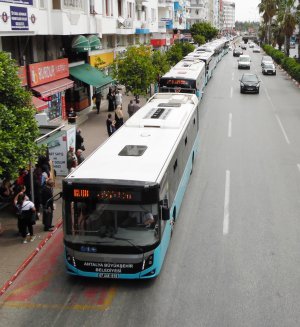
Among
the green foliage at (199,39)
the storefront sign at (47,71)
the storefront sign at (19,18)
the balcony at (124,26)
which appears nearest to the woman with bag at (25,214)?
the storefront sign at (19,18)

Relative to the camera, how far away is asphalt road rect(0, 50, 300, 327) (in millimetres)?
9406

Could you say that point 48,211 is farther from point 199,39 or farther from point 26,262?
point 199,39

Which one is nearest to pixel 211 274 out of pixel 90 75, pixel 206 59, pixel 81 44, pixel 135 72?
pixel 81 44

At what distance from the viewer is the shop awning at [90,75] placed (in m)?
29.4

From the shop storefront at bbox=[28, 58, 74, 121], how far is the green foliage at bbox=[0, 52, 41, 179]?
9.63 m

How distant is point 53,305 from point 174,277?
2756mm

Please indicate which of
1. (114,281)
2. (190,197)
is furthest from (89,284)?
(190,197)

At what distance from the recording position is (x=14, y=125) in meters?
11.7

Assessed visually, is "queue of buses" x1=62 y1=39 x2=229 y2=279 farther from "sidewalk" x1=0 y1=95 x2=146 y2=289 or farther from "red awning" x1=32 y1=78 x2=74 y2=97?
"red awning" x1=32 y1=78 x2=74 y2=97

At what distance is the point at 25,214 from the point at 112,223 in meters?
3.53

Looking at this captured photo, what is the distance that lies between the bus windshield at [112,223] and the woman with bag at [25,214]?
2.74 metres

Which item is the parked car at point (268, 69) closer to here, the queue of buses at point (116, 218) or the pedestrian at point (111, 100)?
the pedestrian at point (111, 100)

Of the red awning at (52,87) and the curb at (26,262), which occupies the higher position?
the red awning at (52,87)

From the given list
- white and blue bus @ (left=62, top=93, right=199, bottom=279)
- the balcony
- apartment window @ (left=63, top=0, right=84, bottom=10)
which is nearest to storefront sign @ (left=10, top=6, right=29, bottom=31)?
apartment window @ (left=63, top=0, right=84, bottom=10)
